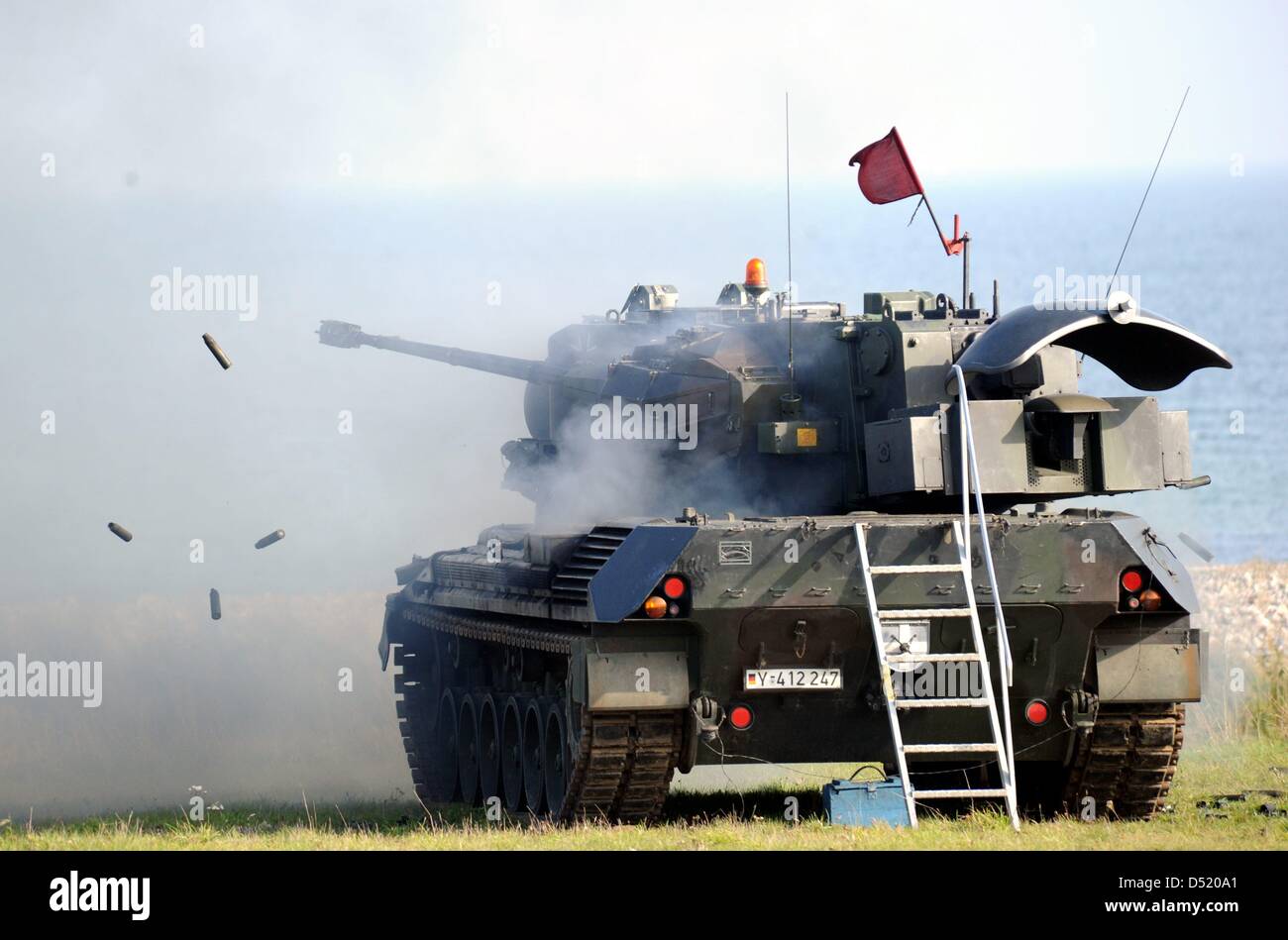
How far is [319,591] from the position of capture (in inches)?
981

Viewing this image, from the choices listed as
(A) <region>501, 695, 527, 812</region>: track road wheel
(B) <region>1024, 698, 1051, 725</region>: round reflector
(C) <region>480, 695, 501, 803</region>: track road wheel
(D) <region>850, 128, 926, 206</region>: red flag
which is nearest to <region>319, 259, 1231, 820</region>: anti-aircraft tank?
Result: (B) <region>1024, 698, 1051, 725</region>: round reflector

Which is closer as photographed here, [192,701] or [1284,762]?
[1284,762]

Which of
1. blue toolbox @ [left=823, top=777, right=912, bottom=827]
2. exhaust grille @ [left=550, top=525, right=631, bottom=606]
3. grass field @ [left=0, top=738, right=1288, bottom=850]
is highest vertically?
exhaust grille @ [left=550, top=525, right=631, bottom=606]

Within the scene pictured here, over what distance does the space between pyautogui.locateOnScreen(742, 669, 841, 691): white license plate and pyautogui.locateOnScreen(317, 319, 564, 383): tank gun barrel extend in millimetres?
4020

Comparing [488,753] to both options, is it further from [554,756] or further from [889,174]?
[889,174]

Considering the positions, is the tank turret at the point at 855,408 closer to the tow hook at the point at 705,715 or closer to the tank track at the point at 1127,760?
the tank track at the point at 1127,760

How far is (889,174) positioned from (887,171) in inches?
1.0

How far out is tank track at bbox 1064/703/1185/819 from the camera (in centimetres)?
1352

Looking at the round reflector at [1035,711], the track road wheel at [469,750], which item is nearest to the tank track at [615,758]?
the round reflector at [1035,711]

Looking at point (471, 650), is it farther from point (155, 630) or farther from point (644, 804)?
point (155, 630)

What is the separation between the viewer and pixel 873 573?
12.7m

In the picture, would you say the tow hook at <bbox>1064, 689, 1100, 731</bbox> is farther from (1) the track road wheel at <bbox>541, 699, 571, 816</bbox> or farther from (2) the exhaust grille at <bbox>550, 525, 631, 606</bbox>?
(1) the track road wheel at <bbox>541, 699, 571, 816</bbox>

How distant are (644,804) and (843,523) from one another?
81.9 inches
